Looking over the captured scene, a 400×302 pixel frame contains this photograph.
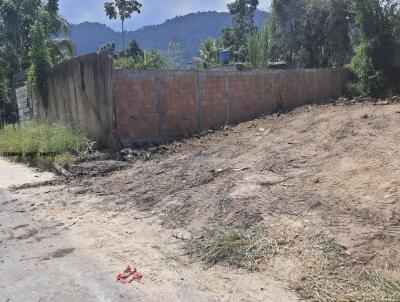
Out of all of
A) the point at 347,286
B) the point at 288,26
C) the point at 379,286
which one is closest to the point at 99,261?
the point at 347,286

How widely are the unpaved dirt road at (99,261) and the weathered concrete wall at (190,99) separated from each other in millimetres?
4200

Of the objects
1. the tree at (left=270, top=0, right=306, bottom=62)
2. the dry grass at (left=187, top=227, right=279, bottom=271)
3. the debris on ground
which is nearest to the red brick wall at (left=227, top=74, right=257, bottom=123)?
the dry grass at (left=187, top=227, right=279, bottom=271)

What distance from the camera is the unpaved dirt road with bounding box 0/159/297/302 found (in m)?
3.87

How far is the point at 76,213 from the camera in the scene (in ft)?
21.7

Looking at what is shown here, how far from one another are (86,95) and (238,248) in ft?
28.8

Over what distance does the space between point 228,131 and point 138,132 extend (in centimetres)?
240

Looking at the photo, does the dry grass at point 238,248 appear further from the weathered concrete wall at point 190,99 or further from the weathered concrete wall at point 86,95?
the weathered concrete wall at point 86,95

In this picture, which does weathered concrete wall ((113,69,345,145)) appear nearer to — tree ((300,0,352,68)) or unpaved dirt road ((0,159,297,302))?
unpaved dirt road ((0,159,297,302))

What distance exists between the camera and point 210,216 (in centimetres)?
561

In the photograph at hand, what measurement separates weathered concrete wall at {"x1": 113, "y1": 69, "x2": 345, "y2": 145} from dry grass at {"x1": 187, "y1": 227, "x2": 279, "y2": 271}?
6.51m

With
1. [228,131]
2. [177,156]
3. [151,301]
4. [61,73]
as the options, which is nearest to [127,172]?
[177,156]

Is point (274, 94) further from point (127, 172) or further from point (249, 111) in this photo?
point (127, 172)

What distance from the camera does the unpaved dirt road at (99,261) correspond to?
12.7 feet

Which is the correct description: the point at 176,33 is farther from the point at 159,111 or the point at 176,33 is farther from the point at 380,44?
the point at 159,111
